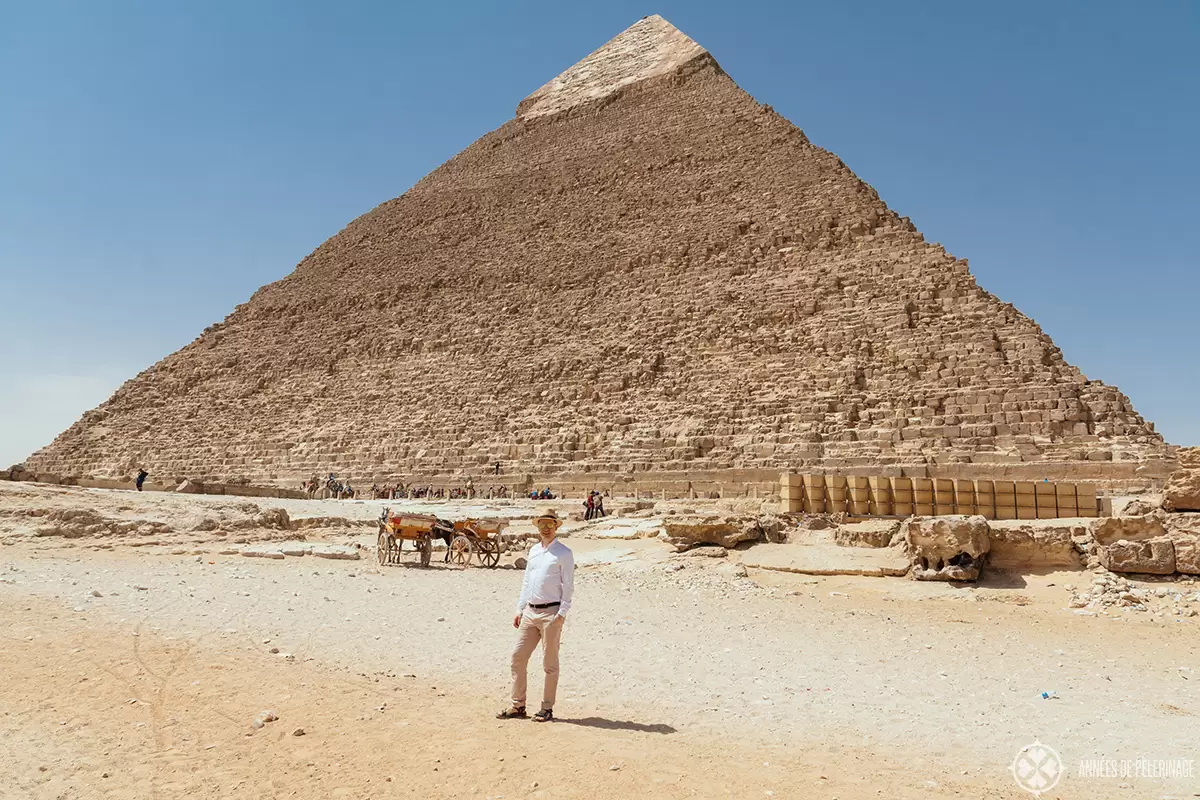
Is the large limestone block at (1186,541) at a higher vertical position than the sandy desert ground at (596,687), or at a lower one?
higher

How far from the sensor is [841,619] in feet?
17.5

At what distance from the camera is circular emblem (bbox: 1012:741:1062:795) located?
2.60 meters

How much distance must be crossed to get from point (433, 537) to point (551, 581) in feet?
18.7

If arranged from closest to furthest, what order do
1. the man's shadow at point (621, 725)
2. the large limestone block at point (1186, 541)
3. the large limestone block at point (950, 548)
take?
1. the man's shadow at point (621, 725)
2. the large limestone block at point (1186, 541)
3. the large limestone block at point (950, 548)

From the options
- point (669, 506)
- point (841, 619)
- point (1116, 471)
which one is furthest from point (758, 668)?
point (1116, 471)

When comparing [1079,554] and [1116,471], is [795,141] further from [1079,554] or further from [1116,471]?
[1079,554]

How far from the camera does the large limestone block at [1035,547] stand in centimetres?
600

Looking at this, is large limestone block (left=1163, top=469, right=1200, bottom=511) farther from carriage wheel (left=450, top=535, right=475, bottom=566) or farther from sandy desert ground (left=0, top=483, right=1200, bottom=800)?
carriage wheel (left=450, top=535, right=475, bottom=566)

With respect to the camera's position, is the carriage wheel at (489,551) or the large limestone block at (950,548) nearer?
the large limestone block at (950,548)

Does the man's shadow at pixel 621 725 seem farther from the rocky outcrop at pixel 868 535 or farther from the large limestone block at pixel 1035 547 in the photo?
the rocky outcrop at pixel 868 535

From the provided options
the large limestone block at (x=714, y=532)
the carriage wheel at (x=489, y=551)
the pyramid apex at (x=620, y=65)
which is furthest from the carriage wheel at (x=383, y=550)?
the pyramid apex at (x=620, y=65)

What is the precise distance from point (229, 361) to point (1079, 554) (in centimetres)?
3299

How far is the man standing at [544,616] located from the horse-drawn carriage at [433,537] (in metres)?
5.18

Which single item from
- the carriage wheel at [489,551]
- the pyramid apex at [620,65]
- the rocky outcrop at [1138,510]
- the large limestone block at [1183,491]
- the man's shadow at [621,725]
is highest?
the pyramid apex at [620,65]
